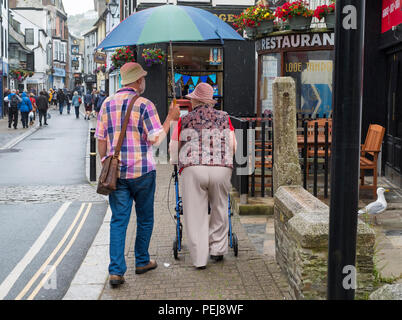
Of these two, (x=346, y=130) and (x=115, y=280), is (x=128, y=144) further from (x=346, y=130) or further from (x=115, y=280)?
(x=346, y=130)

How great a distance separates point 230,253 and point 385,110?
20.8ft

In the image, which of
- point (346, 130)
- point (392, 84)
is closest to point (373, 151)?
point (392, 84)

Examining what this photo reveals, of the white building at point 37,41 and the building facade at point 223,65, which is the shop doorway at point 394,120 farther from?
the white building at point 37,41

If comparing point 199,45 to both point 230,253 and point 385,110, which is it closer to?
point 385,110

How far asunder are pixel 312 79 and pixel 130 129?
8.68 m

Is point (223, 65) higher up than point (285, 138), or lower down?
A: higher up

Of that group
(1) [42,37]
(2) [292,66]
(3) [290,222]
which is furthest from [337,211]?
(1) [42,37]

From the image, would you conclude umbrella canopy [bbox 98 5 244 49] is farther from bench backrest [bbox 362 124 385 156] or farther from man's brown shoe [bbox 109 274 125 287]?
bench backrest [bbox 362 124 385 156]

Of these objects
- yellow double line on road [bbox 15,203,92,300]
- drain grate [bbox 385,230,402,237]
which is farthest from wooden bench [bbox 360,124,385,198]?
yellow double line on road [bbox 15,203,92,300]

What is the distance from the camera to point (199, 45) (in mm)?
18609

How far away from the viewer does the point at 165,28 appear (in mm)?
5652

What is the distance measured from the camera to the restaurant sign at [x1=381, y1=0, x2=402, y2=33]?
9930mm

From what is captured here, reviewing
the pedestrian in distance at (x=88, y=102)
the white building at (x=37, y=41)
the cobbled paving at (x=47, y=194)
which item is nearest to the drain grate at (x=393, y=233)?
the cobbled paving at (x=47, y=194)
